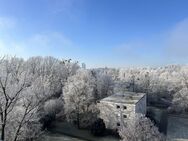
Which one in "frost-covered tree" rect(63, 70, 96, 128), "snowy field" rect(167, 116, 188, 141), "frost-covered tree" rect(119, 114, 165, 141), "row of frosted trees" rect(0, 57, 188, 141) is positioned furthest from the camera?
"frost-covered tree" rect(63, 70, 96, 128)

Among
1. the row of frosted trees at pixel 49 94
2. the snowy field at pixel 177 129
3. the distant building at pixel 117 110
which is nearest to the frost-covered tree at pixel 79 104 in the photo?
the row of frosted trees at pixel 49 94

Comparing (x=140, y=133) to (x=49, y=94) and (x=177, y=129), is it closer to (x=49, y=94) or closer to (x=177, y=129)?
(x=177, y=129)

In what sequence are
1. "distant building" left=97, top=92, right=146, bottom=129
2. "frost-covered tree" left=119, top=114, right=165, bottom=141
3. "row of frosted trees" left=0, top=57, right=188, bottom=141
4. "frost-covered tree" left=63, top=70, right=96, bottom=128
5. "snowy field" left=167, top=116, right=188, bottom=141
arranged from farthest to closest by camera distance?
"frost-covered tree" left=63, top=70, right=96, bottom=128 → "distant building" left=97, top=92, right=146, bottom=129 → "snowy field" left=167, top=116, right=188, bottom=141 → "frost-covered tree" left=119, top=114, right=165, bottom=141 → "row of frosted trees" left=0, top=57, right=188, bottom=141

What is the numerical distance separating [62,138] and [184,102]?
85.2ft

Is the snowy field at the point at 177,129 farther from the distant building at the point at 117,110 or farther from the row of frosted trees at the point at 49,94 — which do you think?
the distant building at the point at 117,110

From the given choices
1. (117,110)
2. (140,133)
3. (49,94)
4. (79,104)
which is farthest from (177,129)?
(49,94)

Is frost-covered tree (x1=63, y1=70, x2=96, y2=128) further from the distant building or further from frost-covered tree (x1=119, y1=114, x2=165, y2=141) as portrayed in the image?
frost-covered tree (x1=119, y1=114, x2=165, y2=141)

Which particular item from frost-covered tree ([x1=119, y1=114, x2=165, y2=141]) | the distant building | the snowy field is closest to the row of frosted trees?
the distant building

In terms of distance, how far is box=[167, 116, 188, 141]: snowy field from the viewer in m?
30.3

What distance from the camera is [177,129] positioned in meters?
34.1

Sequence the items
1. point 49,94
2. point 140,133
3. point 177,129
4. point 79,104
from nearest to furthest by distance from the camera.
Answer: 1. point 140,133
2. point 177,129
3. point 79,104
4. point 49,94

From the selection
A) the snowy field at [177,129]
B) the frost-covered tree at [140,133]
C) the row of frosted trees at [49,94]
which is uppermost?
the row of frosted trees at [49,94]

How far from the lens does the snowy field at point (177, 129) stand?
30306mm

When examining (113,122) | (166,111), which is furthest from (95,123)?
(166,111)
